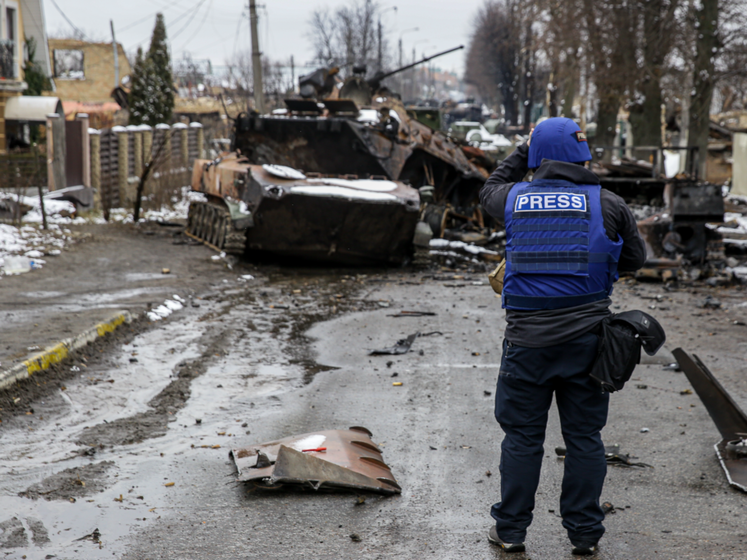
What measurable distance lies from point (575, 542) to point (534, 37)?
2297 cm

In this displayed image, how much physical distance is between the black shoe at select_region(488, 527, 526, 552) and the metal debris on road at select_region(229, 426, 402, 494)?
64 cm

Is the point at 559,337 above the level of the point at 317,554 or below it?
above

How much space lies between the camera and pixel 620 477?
13.3ft

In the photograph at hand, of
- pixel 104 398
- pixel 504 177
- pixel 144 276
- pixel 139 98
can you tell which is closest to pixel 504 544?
pixel 504 177

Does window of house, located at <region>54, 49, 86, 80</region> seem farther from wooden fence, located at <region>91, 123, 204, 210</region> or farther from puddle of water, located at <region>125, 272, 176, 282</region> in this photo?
puddle of water, located at <region>125, 272, 176, 282</region>

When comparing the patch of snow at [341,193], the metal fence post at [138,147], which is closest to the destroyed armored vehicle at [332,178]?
the patch of snow at [341,193]

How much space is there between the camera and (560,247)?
3.15 meters

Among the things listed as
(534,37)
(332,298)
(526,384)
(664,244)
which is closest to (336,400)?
(526,384)

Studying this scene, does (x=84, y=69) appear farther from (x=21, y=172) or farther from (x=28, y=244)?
(x=28, y=244)

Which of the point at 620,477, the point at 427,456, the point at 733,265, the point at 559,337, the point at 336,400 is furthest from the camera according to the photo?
the point at 733,265

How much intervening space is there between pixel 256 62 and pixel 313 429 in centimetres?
1899

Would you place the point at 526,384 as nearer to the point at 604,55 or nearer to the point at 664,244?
the point at 664,244

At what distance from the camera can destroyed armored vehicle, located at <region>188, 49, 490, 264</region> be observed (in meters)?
11.1

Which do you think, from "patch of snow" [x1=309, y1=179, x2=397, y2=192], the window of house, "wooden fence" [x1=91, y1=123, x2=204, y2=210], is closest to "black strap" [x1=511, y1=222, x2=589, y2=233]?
"patch of snow" [x1=309, y1=179, x2=397, y2=192]
